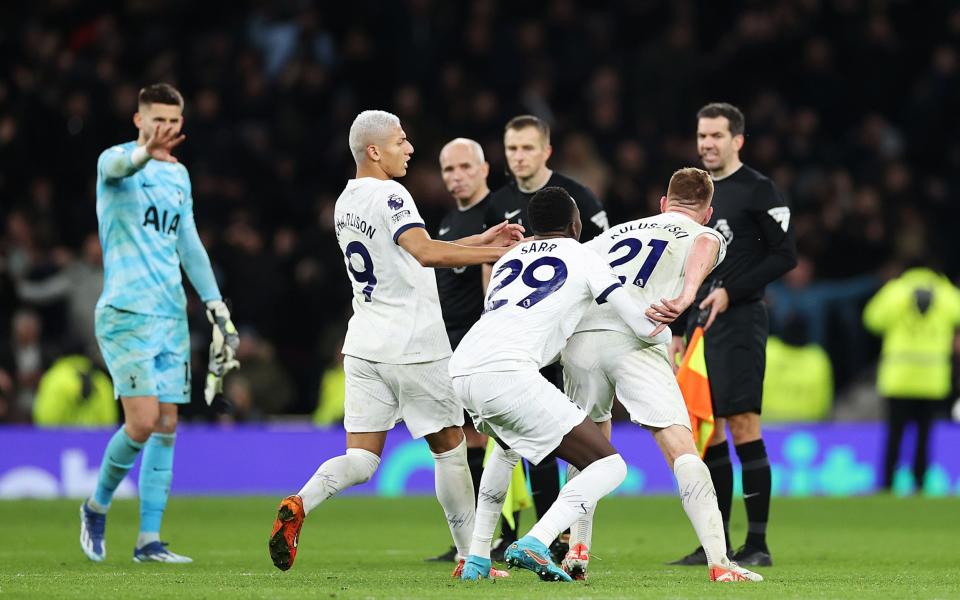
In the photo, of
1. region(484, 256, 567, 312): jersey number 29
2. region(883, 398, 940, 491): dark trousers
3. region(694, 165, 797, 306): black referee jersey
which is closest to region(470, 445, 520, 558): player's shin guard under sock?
region(484, 256, 567, 312): jersey number 29

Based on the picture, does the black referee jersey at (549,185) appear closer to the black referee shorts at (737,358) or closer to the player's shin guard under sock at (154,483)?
the black referee shorts at (737,358)

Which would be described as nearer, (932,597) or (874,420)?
(932,597)

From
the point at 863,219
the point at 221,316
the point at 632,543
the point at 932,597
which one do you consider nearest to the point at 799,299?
the point at 863,219

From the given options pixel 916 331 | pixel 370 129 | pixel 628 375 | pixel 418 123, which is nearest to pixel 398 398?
pixel 628 375

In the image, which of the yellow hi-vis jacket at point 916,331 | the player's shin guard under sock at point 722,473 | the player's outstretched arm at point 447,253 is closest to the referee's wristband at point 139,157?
the player's outstretched arm at point 447,253

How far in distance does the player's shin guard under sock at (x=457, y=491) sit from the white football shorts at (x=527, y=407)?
812 millimetres

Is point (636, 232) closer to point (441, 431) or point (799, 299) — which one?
point (441, 431)

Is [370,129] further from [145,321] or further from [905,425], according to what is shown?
[905,425]

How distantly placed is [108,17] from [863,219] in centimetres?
906

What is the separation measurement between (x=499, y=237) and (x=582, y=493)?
1341 millimetres

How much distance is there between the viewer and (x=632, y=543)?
412 inches

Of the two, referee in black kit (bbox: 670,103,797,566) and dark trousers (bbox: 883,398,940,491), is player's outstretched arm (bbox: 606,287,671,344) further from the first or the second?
dark trousers (bbox: 883,398,940,491)

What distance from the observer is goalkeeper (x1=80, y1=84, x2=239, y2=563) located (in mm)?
8875

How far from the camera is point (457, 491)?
8031mm
